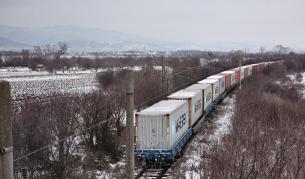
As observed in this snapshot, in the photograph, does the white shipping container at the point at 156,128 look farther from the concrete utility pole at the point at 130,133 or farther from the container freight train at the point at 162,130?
the concrete utility pole at the point at 130,133

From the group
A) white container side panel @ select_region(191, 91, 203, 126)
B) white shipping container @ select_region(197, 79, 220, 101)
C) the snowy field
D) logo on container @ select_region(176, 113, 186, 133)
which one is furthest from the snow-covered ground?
the snowy field

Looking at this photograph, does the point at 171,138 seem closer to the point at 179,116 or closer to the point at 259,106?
the point at 179,116

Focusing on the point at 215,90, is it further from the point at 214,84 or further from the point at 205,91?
the point at 205,91

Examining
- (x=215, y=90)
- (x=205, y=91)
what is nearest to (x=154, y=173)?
(x=205, y=91)

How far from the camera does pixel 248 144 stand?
13531 millimetres

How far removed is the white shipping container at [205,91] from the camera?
28.6 metres

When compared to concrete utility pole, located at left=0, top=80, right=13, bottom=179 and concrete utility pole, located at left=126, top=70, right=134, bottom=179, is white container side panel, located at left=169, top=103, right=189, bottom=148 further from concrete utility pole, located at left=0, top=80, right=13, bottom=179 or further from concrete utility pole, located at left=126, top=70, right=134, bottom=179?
concrete utility pole, located at left=0, top=80, right=13, bottom=179

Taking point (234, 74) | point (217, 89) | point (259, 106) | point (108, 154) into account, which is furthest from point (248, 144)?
point (234, 74)

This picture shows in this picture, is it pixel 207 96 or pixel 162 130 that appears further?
pixel 207 96

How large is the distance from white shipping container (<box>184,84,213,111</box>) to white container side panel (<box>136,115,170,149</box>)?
10.7 m

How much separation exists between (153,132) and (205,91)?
12.2 meters

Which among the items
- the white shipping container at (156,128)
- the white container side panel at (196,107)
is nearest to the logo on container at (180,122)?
the white shipping container at (156,128)

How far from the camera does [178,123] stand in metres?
19.9

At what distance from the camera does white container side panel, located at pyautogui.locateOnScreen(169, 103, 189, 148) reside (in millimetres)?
18416
